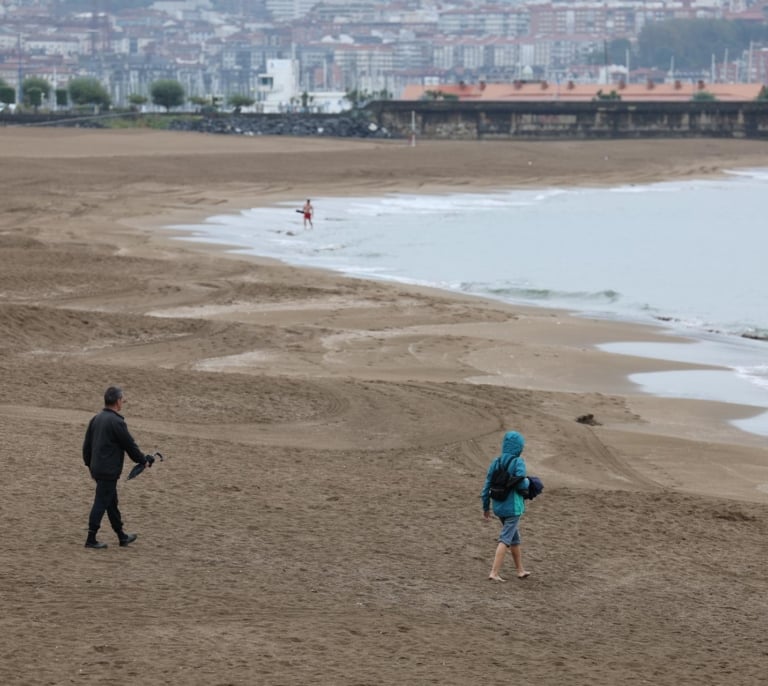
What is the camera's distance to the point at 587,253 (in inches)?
1571

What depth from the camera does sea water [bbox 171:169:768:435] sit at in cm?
2348

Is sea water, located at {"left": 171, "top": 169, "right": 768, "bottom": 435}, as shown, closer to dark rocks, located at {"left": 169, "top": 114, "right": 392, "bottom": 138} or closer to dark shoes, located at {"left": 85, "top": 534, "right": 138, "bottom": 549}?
dark shoes, located at {"left": 85, "top": 534, "right": 138, "bottom": 549}

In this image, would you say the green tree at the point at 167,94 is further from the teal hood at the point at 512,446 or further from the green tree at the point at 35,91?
the teal hood at the point at 512,446

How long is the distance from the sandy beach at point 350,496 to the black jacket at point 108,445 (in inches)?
23.8

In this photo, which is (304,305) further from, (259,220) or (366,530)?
(259,220)

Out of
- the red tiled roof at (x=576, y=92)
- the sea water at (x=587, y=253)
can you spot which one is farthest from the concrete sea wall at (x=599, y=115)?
the sea water at (x=587, y=253)

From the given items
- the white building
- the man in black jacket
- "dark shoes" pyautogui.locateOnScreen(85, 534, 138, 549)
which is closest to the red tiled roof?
the white building

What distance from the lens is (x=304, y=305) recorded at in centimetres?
2505

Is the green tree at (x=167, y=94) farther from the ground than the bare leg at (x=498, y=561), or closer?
farther from the ground

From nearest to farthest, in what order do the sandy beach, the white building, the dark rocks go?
the sandy beach → the dark rocks → the white building

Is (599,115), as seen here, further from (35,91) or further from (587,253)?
(587,253)

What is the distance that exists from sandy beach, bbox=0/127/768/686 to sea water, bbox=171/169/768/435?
136cm

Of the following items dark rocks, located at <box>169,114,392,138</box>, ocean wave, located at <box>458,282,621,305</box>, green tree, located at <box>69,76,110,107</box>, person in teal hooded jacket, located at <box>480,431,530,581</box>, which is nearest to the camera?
person in teal hooded jacket, located at <box>480,431,530,581</box>

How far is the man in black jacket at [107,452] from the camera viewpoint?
34.5ft
